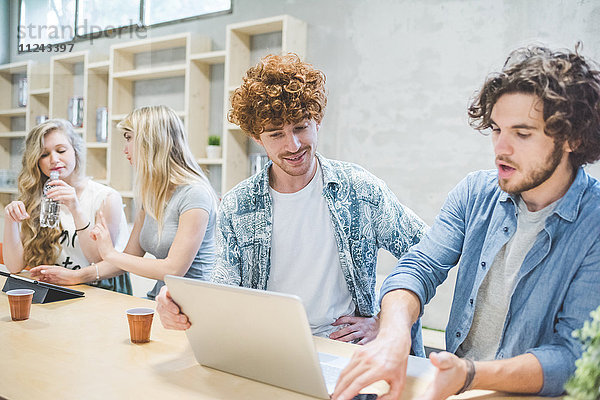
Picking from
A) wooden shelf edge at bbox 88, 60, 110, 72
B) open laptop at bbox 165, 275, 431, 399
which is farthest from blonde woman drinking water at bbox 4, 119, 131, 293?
wooden shelf edge at bbox 88, 60, 110, 72

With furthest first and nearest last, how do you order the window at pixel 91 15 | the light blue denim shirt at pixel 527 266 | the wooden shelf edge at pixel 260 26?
the window at pixel 91 15
the wooden shelf edge at pixel 260 26
the light blue denim shirt at pixel 527 266

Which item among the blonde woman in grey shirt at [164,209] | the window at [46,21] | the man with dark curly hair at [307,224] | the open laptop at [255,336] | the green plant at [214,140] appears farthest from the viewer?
the window at [46,21]

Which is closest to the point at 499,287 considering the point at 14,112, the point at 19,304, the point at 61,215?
the point at 19,304

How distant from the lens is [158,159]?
2.55 m

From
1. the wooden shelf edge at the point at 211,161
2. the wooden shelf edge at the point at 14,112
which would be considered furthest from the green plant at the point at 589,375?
the wooden shelf edge at the point at 14,112

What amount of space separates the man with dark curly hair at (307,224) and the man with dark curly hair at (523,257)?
379 mm

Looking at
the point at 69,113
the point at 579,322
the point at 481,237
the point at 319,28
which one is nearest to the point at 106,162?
the point at 69,113

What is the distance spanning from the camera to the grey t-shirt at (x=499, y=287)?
142cm

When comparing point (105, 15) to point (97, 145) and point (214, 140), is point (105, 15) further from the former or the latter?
point (214, 140)

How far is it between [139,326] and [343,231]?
74 cm

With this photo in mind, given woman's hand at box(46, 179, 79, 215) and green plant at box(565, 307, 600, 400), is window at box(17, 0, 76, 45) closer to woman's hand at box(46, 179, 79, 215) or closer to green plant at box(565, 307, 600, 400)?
woman's hand at box(46, 179, 79, 215)

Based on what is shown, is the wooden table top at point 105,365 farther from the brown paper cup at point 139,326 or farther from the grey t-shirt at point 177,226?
the grey t-shirt at point 177,226

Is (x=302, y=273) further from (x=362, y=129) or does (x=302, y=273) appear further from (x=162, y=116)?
(x=362, y=129)

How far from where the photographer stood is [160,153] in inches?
101
